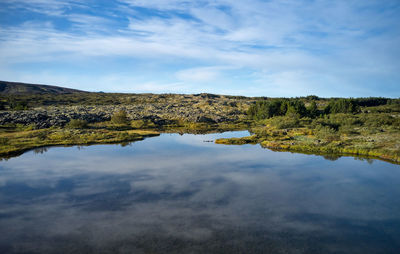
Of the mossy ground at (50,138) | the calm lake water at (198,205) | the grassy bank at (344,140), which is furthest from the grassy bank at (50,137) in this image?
→ the grassy bank at (344,140)

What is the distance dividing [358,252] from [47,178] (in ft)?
85.7

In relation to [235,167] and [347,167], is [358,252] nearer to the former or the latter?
[235,167]

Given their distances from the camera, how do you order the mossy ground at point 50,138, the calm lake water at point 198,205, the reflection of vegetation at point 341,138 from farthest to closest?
the mossy ground at point 50,138 < the reflection of vegetation at point 341,138 < the calm lake water at point 198,205

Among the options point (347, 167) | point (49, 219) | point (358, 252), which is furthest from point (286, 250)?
point (347, 167)

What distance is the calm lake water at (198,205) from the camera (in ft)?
45.5

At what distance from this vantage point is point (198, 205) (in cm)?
1848

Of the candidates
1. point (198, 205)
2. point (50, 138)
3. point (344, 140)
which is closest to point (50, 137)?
point (50, 138)

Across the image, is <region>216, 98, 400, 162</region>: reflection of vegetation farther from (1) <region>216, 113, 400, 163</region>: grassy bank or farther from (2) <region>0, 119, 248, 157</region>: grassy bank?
(2) <region>0, 119, 248, 157</region>: grassy bank

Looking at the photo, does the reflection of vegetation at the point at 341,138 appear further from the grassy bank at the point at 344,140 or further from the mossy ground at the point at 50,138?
the mossy ground at the point at 50,138

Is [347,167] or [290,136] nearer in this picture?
[347,167]

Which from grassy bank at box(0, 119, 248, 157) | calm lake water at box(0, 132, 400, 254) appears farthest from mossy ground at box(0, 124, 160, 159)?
calm lake water at box(0, 132, 400, 254)

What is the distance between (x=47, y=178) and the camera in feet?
80.9

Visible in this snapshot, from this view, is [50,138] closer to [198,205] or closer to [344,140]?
[198,205]

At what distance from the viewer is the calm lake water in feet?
45.5
